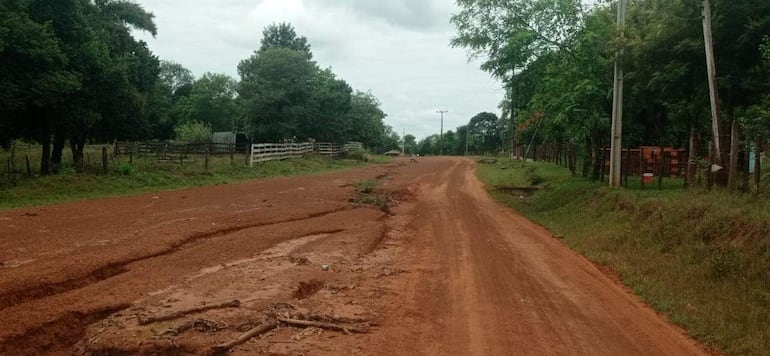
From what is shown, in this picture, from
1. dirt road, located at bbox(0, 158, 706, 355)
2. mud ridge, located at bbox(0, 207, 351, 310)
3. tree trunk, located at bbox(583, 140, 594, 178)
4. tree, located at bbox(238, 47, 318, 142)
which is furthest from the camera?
tree, located at bbox(238, 47, 318, 142)

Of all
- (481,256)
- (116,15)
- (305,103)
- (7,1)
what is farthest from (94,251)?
(305,103)

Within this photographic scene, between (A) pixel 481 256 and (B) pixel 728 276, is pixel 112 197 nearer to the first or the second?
(A) pixel 481 256

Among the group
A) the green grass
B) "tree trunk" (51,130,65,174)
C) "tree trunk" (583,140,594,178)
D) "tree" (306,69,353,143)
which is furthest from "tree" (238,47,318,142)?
"tree trunk" (583,140,594,178)

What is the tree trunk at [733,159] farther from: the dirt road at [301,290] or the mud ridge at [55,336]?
the mud ridge at [55,336]

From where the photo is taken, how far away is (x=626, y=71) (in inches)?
719

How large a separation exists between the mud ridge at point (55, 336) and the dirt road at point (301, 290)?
0.05 feet

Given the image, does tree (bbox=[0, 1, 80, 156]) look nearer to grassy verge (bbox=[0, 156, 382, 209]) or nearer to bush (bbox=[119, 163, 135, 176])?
grassy verge (bbox=[0, 156, 382, 209])

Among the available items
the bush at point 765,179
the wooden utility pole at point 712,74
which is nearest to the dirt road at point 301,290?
the bush at point 765,179

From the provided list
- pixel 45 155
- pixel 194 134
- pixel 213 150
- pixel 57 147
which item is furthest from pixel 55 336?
pixel 194 134

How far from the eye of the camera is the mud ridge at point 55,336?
579 cm

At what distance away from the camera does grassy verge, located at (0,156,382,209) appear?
18578 millimetres

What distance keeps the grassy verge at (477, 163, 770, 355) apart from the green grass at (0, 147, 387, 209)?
14580mm

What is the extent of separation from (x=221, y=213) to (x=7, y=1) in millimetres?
12240

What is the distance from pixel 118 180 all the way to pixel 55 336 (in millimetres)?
17900
